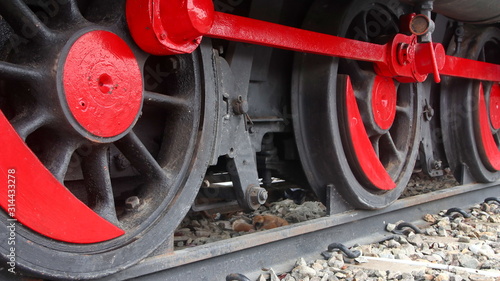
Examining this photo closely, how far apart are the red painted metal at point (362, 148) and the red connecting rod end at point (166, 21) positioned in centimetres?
115

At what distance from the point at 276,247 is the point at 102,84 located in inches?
42.1

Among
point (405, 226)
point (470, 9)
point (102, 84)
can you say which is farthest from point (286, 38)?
point (405, 226)

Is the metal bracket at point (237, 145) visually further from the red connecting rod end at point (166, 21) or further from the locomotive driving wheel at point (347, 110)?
the locomotive driving wheel at point (347, 110)

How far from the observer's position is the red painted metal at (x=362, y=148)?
2.56 meters

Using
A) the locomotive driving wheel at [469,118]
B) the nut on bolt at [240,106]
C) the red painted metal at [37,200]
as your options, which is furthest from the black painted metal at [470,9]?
the red painted metal at [37,200]

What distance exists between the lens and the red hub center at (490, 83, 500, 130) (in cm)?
409

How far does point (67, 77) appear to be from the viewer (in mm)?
1371

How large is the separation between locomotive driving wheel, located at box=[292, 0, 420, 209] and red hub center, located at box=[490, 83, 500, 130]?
1577mm

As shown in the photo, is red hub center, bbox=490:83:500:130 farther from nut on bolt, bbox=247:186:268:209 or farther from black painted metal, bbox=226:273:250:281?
black painted metal, bbox=226:273:250:281

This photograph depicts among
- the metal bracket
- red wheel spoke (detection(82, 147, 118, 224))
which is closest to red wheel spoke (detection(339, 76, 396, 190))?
the metal bracket

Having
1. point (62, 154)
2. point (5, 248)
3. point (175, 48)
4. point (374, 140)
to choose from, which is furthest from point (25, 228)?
point (374, 140)

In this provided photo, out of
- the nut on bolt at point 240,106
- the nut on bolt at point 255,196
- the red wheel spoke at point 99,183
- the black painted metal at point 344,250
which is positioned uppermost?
the nut on bolt at point 240,106

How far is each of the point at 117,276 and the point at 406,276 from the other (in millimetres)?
1153

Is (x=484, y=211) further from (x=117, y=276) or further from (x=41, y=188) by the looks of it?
(x=41, y=188)
